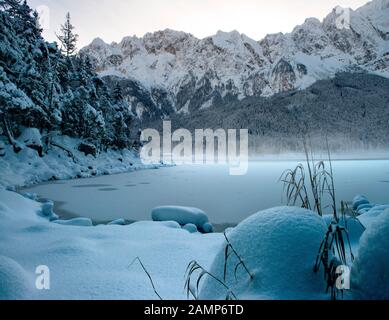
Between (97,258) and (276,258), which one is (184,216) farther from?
(276,258)

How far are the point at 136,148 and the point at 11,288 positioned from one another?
41367 millimetres

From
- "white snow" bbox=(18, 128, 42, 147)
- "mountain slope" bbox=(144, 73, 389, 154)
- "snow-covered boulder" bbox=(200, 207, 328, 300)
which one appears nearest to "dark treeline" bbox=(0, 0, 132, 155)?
"white snow" bbox=(18, 128, 42, 147)

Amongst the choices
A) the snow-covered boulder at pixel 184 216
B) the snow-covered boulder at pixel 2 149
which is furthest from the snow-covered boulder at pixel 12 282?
the snow-covered boulder at pixel 2 149

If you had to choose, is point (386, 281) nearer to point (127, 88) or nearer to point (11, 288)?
point (11, 288)

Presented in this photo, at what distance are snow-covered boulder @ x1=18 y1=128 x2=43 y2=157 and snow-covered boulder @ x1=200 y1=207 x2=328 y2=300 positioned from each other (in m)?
20.3

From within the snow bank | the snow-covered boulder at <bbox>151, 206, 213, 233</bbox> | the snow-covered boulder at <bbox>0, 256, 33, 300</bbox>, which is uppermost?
the snow-covered boulder at <bbox>0, 256, 33, 300</bbox>

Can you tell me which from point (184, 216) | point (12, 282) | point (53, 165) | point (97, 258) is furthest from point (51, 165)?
point (12, 282)

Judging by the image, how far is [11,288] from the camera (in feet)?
6.23

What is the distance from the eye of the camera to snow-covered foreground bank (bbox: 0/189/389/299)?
58.3 inches

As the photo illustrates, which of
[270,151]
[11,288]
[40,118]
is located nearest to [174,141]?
[270,151]

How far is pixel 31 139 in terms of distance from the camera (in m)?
19.0

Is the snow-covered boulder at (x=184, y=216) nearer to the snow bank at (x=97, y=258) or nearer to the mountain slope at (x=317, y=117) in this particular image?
the snow bank at (x=97, y=258)

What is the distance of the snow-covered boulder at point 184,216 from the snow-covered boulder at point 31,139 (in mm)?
15723

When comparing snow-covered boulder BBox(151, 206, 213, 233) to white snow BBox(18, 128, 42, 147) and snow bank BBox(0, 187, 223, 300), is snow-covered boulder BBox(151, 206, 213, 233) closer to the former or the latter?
snow bank BBox(0, 187, 223, 300)
